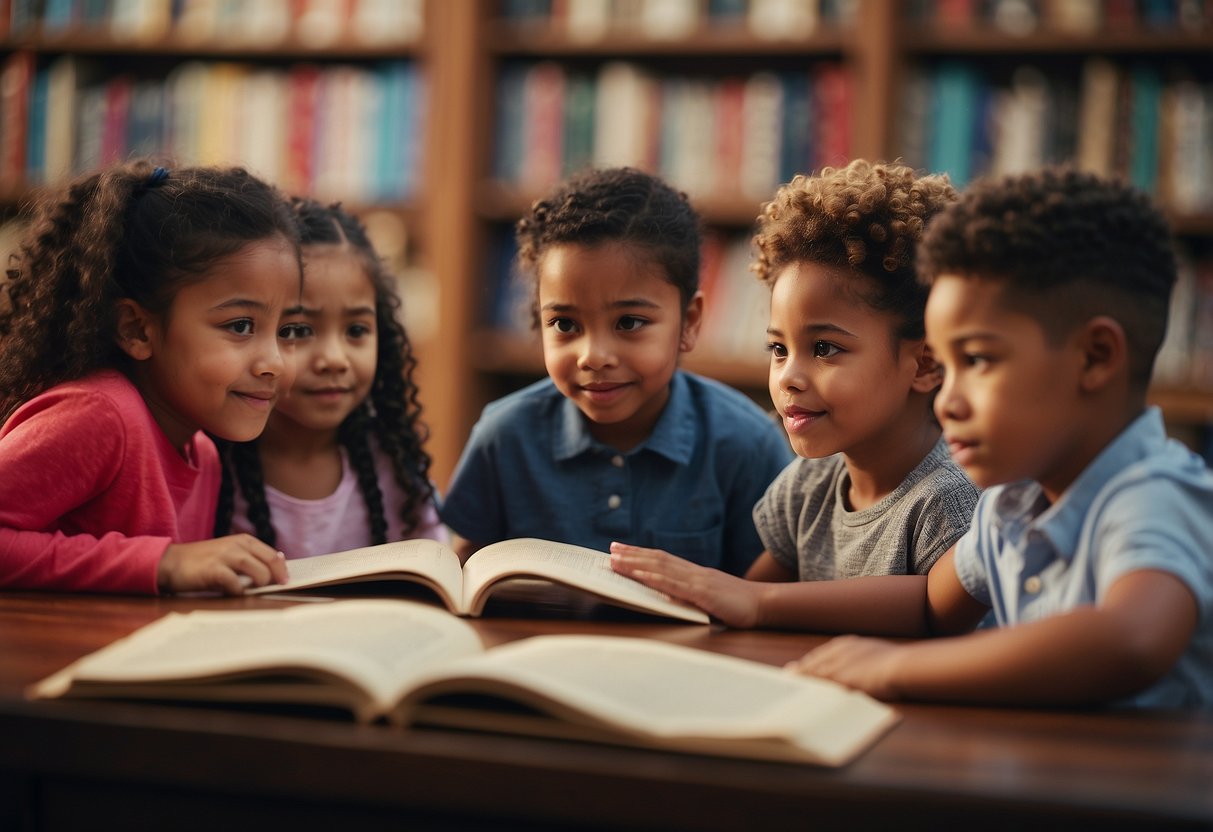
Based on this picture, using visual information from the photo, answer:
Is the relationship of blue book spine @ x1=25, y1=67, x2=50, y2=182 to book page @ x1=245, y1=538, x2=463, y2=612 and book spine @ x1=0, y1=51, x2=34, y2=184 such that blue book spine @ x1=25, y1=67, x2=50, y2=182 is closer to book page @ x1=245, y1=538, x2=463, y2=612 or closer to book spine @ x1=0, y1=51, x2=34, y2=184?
book spine @ x1=0, y1=51, x2=34, y2=184

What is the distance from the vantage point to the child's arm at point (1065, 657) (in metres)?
0.82

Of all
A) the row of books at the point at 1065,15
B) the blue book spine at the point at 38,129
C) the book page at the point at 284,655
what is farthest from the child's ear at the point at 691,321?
the blue book spine at the point at 38,129

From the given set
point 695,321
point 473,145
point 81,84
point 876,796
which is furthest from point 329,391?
point 81,84

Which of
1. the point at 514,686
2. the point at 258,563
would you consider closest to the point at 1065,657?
the point at 514,686

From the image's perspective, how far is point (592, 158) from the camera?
290 centimetres

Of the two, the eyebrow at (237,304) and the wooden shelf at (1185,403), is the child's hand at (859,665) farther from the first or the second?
the wooden shelf at (1185,403)

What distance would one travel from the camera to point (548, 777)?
0.71 m

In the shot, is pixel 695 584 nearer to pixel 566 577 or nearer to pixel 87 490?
pixel 566 577

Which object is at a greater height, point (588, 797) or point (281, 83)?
point (281, 83)

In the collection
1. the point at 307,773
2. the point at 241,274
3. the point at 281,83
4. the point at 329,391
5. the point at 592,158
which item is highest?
the point at 281,83

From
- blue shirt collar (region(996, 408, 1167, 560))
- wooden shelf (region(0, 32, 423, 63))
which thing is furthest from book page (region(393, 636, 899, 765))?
wooden shelf (region(0, 32, 423, 63))

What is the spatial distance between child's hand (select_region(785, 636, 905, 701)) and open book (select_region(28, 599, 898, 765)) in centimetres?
3

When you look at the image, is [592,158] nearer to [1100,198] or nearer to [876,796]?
[1100,198]

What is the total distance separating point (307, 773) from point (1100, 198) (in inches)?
26.6
